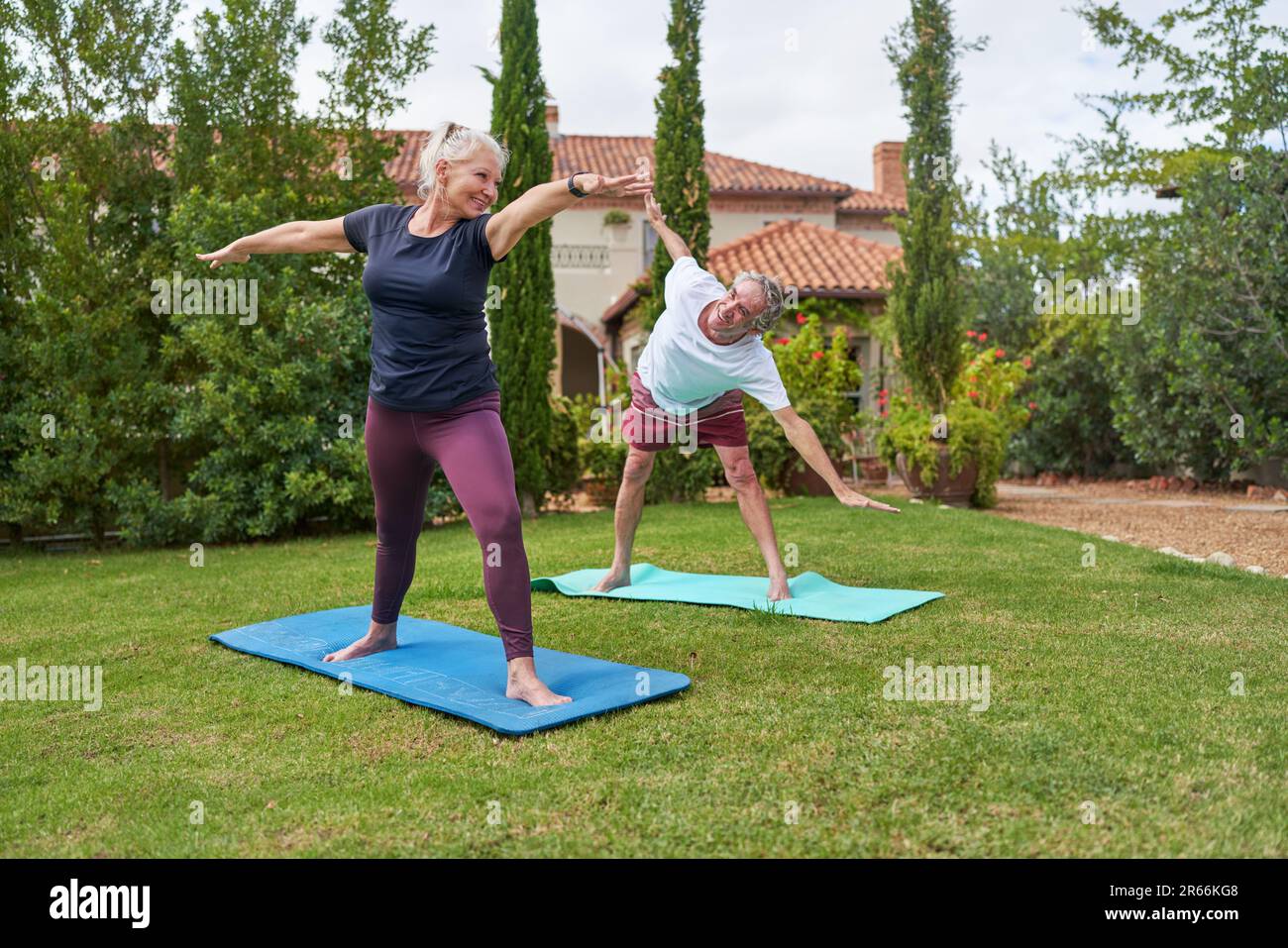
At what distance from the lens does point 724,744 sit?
3.21 metres

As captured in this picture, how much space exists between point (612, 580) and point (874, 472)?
1003 cm

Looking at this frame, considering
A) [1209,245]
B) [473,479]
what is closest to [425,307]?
[473,479]

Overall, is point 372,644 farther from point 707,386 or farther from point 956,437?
point 956,437

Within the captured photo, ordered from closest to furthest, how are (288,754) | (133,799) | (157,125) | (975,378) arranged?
1. (133,799)
2. (288,754)
3. (157,125)
4. (975,378)

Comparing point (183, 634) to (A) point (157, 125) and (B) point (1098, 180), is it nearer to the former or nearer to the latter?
(A) point (157, 125)

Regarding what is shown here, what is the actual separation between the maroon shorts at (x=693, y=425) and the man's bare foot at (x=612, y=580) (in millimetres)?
760

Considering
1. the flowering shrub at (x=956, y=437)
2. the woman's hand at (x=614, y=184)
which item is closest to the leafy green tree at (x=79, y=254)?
the woman's hand at (x=614, y=184)

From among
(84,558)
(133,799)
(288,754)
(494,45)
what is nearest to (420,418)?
(288,754)

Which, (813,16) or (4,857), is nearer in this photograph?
(4,857)

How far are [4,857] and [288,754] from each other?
85 centimetres

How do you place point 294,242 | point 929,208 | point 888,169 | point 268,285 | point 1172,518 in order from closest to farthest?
point 294,242
point 268,285
point 1172,518
point 929,208
point 888,169

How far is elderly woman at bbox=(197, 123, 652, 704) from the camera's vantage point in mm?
3686

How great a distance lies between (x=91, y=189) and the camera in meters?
9.74

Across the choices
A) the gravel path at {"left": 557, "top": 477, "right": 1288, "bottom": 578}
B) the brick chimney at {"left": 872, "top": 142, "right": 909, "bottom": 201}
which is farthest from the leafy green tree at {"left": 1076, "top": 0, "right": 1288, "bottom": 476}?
the brick chimney at {"left": 872, "top": 142, "right": 909, "bottom": 201}
